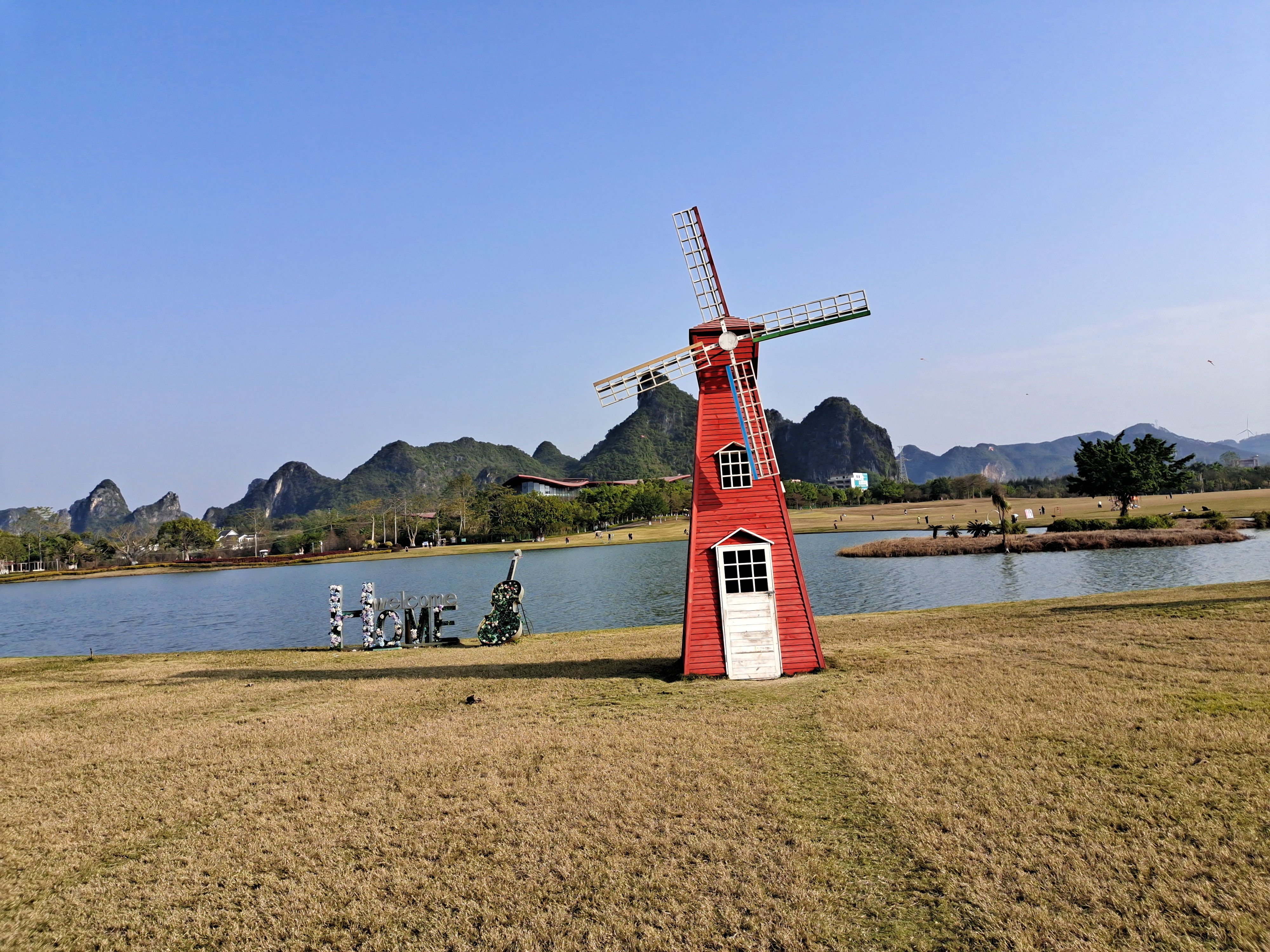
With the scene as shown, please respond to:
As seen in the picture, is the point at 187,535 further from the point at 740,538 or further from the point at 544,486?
the point at 740,538

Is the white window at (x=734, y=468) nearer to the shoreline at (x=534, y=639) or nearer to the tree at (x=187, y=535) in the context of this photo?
the shoreline at (x=534, y=639)

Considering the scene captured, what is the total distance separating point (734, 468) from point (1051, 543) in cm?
4643

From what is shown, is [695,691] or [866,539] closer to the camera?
[695,691]

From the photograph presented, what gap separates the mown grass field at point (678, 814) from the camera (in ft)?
19.3

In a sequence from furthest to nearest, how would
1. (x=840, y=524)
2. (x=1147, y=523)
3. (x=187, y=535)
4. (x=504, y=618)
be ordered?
(x=187, y=535), (x=840, y=524), (x=1147, y=523), (x=504, y=618)

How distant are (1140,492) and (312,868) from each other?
9066 cm

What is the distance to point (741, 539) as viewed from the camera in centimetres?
1531

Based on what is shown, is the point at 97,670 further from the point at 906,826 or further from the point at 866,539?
the point at 866,539

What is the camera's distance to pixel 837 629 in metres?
21.6

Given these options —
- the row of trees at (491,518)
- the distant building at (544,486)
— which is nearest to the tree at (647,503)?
the row of trees at (491,518)

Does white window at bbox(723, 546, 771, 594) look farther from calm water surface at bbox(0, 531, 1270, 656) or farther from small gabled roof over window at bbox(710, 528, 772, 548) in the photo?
calm water surface at bbox(0, 531, 1270, 656)

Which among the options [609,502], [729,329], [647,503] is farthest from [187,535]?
[729,329]

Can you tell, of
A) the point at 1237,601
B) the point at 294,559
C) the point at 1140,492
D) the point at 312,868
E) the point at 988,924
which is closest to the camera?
the point at 988,924

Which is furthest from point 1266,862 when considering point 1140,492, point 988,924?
point 1140,492
